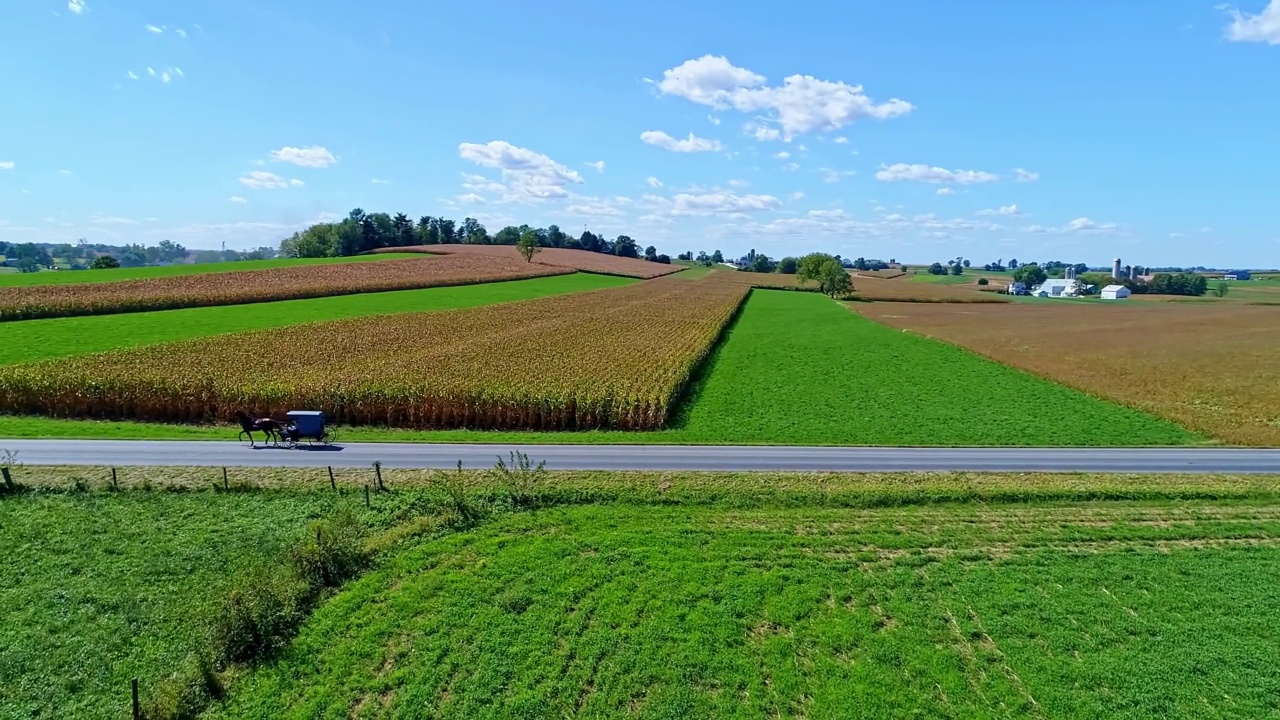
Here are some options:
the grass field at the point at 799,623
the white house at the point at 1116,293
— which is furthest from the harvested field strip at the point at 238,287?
the white house at the point at 1116,293

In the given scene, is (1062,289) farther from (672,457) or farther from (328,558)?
(328,558)

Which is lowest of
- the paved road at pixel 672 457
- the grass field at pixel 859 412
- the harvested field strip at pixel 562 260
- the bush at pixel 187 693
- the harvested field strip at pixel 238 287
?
the bush at pixel 187 693

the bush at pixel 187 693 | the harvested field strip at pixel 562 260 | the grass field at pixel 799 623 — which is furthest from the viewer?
the harvested field strip at pixel 562 260

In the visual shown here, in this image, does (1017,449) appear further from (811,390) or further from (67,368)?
(67,368)

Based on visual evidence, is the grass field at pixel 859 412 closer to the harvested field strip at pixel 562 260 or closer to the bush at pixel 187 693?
the bush at pixel 187 693

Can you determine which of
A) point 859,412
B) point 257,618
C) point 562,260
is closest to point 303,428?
point 257,618

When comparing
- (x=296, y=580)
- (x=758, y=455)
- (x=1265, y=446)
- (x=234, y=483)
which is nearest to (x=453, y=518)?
(x=296, y=580)
